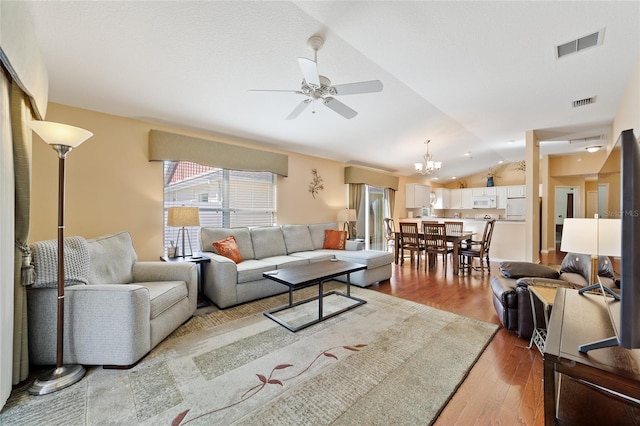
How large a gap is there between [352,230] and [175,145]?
393 centimetres

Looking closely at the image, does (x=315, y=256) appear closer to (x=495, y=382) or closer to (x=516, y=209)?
(x=495, y=382)

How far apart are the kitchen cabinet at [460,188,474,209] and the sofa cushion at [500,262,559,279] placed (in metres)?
6.23

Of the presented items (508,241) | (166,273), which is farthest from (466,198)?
(166,273)

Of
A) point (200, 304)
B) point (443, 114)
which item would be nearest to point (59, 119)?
point (200, 304)

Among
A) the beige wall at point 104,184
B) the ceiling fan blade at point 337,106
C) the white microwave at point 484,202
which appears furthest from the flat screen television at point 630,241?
the white microwave at point 484,202

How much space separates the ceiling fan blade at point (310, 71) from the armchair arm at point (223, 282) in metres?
2.21

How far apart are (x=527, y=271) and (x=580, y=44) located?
2.31 meters

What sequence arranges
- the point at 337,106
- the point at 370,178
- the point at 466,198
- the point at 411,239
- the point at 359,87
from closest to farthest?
the point at 359,87 → the point at 337,106 → the point at 411,239 → the point at 370,178 → the point at 466,198

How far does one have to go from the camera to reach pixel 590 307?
4.52ft

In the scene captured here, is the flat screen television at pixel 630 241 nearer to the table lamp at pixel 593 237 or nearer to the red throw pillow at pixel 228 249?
the table lamp at pixel 593 237

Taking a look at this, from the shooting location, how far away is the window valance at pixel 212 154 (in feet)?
11.2

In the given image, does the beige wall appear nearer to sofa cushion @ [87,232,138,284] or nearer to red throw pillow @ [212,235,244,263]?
Result: sofa cushion @ [87,232,138,284]

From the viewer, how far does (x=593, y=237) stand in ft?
4.99

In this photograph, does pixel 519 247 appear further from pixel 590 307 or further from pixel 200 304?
pixel 200 304
